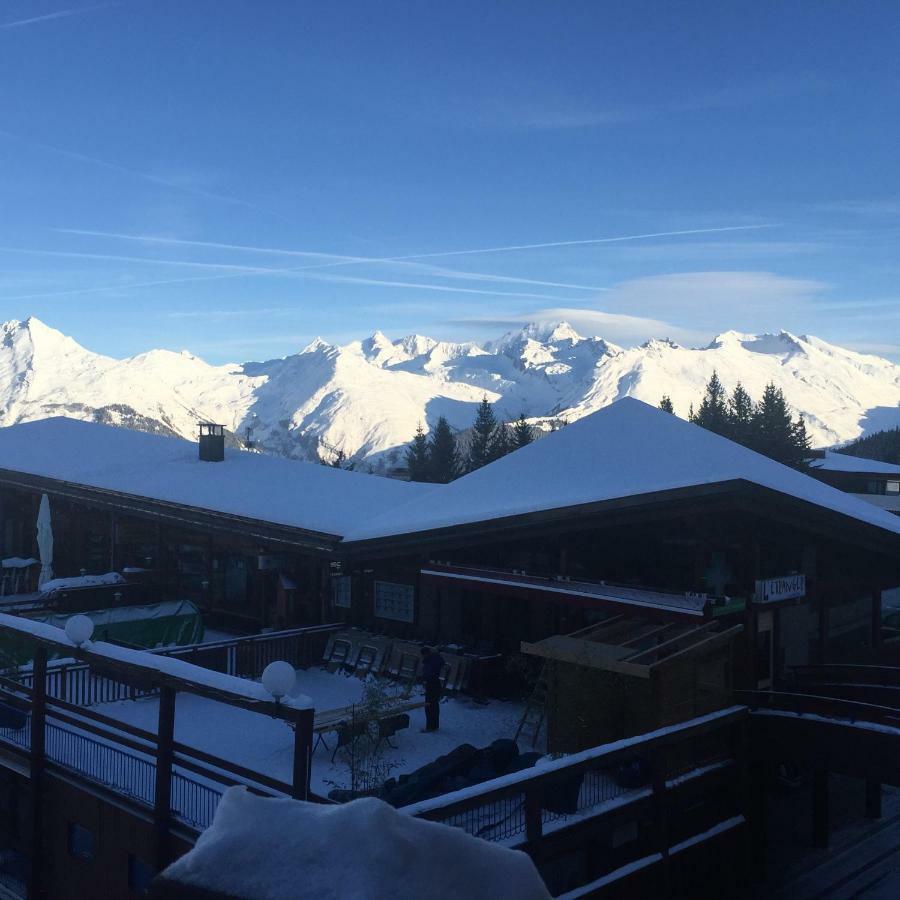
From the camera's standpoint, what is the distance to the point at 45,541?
25.1 meters

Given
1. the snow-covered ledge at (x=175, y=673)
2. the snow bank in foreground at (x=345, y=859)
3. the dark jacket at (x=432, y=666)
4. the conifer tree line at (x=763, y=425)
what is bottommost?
the dark jacket at (x=432, y=666)

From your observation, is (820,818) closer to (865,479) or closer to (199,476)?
(199,476)

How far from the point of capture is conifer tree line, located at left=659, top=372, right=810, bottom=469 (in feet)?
214

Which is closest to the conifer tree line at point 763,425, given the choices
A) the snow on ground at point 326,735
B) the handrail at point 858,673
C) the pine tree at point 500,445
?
the pine tree at point 500,445

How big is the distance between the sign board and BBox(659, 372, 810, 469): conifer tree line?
45220mm

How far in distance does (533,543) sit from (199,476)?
1239cm

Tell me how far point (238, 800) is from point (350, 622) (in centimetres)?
1708

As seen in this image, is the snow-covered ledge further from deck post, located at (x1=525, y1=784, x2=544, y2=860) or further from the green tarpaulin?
the green tarpaulin

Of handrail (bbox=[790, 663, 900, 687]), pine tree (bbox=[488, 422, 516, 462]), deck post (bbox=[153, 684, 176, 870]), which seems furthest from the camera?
pine tree (bbox=[488, 422, 516, 462])

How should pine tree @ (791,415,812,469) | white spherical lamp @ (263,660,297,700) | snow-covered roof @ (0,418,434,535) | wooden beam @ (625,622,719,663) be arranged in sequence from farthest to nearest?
pine tree @ (791,415,812,469)
snow-covered roof @ (0,418,434,535)
wooden beam @ (625,622,719,663)
white spherical lamp @ (263,660,297,700)

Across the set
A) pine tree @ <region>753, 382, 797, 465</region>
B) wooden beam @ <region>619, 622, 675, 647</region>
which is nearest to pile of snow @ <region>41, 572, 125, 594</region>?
wooden beam @ <region>619, 622, 675, 647</region>

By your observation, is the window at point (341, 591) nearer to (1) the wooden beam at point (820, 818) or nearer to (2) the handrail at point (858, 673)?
(2) the handrail at point (858, 673)

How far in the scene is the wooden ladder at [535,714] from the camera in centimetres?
1396

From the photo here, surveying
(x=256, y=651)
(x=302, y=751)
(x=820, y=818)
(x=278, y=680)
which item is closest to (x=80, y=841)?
(x=256, y=651)
